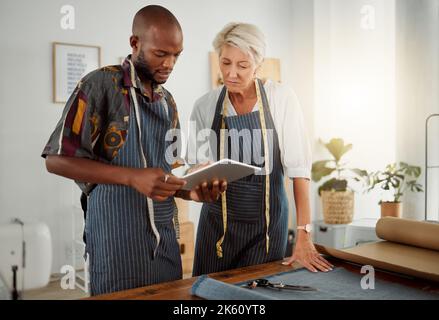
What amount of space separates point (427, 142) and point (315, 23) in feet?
5.89

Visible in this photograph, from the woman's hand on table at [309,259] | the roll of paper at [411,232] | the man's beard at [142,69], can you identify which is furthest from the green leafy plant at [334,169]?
the man's beard at [142,69]

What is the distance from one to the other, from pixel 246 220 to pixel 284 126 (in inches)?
15.6

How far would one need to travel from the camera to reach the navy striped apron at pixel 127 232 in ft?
4.29

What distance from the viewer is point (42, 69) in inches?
155

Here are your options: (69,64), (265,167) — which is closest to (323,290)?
(265,167)

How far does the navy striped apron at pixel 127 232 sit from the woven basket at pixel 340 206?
3.23 metres

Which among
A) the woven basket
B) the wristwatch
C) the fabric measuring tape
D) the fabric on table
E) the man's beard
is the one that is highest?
the man's beard

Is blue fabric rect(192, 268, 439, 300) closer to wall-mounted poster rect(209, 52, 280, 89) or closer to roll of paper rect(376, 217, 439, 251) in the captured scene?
roll of paper rect(376, 217, 439, 251)

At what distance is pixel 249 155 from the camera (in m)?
1.83

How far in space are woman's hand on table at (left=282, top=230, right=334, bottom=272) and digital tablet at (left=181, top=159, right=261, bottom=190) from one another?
296 millimetres

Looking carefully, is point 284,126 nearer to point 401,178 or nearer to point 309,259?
point 309,259

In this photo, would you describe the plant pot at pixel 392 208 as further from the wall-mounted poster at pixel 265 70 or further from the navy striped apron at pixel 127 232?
the navy striped apron at pixel 127 232

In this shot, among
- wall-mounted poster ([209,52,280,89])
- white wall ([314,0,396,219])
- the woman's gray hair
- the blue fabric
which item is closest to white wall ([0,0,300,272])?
wall-mounted poster ([209,52,280,89])

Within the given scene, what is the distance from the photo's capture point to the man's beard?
56.6 inches
